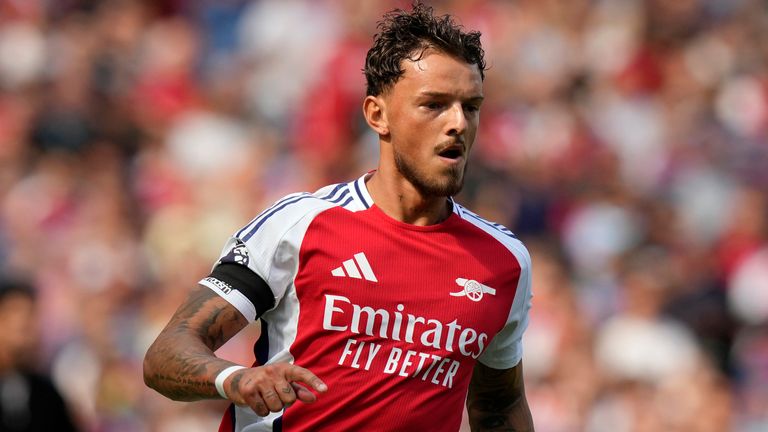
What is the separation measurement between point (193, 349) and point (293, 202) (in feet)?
2.46

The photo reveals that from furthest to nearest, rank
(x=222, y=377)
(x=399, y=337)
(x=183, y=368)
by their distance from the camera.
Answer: (x=399, y=337)
(x=183, y=368)
(x=222, y=377)

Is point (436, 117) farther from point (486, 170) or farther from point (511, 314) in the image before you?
point (486, 170)

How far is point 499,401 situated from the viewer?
5.13 m

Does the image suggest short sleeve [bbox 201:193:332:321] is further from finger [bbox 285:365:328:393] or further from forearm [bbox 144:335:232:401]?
finger [bbox 285:365:328:393]

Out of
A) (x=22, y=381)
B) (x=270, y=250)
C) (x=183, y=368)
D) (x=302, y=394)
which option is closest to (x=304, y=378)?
(x=302, y=394)

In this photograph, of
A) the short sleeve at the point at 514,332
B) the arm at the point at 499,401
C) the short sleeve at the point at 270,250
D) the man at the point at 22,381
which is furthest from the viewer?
the man at the point at 22,381

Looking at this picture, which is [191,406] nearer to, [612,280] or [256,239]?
[612,280]

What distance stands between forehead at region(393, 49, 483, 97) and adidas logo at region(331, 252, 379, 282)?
61cm

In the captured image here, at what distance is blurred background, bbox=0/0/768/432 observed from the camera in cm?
1016

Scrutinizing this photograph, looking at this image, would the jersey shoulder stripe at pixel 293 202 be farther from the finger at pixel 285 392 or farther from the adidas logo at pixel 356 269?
the finger at pixel 285 392

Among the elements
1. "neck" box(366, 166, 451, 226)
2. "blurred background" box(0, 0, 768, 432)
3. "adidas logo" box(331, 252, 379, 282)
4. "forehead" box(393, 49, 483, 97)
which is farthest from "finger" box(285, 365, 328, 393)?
"blurred background" box(0, 0, 768, 432)

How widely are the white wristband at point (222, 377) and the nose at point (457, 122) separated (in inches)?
48.5

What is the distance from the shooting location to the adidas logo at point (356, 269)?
4.55 meters

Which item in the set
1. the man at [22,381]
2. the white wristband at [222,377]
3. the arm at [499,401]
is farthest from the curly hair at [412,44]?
the man at [22,381]
